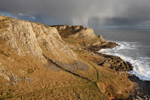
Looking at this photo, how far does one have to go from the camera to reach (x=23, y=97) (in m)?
17.3

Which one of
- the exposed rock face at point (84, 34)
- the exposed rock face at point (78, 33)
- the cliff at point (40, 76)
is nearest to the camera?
the cliff at point (40, 76)

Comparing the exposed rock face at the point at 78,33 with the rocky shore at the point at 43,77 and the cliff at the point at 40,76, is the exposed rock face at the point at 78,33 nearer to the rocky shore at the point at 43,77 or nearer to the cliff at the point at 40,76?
the rocky shore at the point at 43,77

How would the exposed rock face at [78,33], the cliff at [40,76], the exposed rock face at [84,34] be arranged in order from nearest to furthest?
the cliff at [40,76]
the exposed rock face at [84,34]
the exposed rock face at [78,33]

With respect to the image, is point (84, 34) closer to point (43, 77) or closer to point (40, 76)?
point (43, 77)

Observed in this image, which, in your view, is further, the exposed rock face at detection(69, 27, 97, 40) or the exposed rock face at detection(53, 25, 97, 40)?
the exposed rock face at detection(53, 25, 97, 40)

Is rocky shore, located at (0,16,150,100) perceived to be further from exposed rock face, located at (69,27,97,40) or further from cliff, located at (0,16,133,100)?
exposed rock face, located at (69,27,97,40)

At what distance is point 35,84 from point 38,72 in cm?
377

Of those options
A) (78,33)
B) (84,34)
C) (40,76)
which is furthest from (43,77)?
(78,33)

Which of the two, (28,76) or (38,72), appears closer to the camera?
(28,76)

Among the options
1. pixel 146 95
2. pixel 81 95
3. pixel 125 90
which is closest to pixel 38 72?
pixel 81 95

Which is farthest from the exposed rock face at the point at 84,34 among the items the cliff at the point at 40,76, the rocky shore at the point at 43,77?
the cliff at the point at 40,76

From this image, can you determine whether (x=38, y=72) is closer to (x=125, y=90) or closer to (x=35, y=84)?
(x=35, y=84)

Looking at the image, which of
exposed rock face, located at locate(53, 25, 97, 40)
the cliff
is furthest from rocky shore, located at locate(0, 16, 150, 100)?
exposed rock face, located at locate(53, 25, 97, 40)

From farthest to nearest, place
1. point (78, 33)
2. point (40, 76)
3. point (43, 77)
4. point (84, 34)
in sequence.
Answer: point (78, 33)
point (84, 34)
point (43, 77)
point (40, 76)
